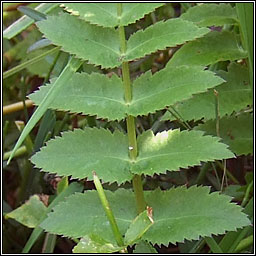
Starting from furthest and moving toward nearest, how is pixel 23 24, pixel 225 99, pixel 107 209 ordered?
1. pixel 23 24
2. pixel 225 99
3. pixel 107 209

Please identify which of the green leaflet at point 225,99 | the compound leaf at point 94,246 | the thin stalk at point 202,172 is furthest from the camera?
the thin stalk at point 202,172

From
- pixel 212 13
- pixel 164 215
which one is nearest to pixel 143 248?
pixel 164 215

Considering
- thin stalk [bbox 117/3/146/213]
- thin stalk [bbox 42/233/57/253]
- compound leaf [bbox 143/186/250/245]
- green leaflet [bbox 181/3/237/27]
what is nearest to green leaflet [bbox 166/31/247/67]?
green leaflet [bbox 181/3/237/27]

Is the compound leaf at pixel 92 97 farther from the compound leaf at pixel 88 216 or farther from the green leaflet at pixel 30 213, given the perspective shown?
the green leaflet at pixel 30 213

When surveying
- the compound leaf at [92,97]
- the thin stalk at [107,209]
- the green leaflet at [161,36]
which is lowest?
the thin stalk at [107,209]

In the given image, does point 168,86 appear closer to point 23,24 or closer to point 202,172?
point 202,172

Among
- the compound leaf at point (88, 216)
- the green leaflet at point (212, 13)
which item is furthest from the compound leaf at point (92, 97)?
the green leaflet at point (212, 13)
